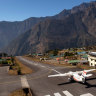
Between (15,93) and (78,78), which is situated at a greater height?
(78,78)

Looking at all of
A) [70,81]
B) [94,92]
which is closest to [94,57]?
[70,81]

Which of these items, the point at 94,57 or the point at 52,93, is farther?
the point at 94,57

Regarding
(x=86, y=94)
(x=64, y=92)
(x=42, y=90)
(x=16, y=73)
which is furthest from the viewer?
(x=16, y=73)

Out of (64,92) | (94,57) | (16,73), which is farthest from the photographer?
(94,57)

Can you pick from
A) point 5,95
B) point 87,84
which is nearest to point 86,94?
point 87,84

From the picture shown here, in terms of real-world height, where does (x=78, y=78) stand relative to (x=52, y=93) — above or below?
above

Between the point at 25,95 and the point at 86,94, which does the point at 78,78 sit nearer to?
the point at 86,94

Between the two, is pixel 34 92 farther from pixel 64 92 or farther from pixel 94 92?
pixel 94 92

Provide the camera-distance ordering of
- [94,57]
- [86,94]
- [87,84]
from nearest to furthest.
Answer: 1. [86,94]
2. [87,84]
3. [94,57]

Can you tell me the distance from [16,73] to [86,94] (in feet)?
119

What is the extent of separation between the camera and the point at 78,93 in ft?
107

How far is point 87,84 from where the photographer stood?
129ft

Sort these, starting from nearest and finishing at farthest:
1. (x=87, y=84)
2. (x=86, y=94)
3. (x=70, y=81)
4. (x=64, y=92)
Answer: (x=86, y=94), (x=64, y=92), (x=87, y=84), (x=70, y=81)

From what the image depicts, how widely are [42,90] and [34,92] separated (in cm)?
232
